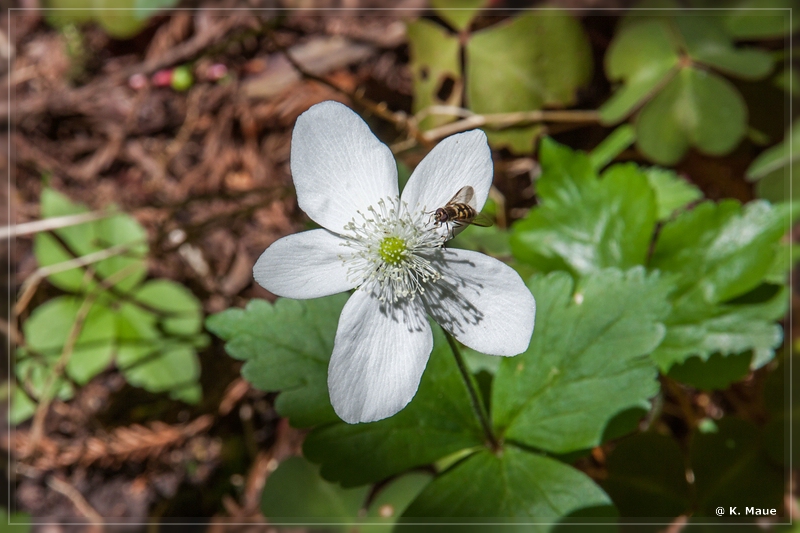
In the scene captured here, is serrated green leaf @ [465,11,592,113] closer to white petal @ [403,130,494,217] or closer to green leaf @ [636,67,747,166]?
green leaf @ [636,67,747,166]

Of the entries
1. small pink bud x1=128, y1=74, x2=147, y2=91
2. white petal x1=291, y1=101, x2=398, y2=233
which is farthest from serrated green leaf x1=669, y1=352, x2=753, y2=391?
small pink bud x1=128, y1=74, x2=147, y2=91

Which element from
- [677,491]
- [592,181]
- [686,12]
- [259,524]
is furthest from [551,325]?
[686,12]

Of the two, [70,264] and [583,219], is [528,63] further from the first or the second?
[70,264]

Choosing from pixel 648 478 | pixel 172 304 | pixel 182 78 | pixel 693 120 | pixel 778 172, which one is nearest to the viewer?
pixel 648 478

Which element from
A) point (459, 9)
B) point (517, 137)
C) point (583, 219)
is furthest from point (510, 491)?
point (459, 9)

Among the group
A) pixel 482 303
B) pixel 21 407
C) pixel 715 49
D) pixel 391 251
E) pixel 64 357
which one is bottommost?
pixel 21 407

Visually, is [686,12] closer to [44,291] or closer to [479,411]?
[479,411]
